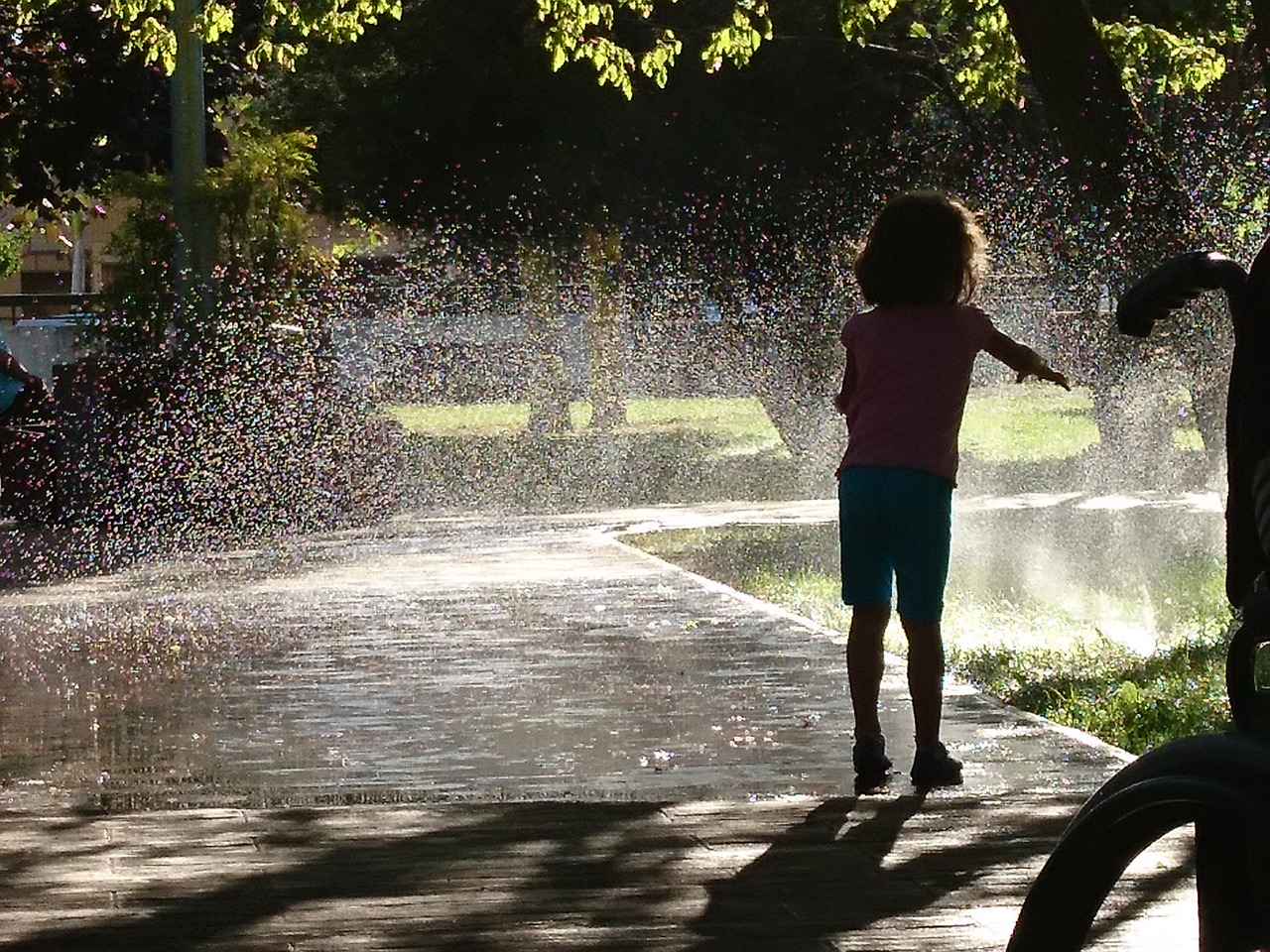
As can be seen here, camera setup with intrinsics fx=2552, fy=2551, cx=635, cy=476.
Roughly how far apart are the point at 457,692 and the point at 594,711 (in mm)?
713

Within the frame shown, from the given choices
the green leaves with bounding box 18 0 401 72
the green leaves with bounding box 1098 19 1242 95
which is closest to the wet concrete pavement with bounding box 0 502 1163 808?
the green leaves with bounding box 18 0 401 72

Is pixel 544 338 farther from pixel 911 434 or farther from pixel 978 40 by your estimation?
pixel 911 434

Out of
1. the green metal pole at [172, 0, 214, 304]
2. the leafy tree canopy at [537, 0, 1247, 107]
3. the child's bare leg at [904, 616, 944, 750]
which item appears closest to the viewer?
the child's bare leg at [904, 616, 944, 750]

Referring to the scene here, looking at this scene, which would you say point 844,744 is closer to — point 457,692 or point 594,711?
point 594,711

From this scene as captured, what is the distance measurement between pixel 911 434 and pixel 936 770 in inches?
34.9

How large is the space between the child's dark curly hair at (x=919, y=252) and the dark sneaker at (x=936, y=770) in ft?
3.95

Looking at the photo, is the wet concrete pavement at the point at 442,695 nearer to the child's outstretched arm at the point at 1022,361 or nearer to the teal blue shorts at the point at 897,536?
the teal blue shorts at the point at 897,536

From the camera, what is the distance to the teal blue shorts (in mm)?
6762

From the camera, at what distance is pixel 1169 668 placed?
962cm

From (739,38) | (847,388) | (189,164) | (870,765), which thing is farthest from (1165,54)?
(870,765)

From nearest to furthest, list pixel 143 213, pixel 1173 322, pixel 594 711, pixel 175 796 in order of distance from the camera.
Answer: pixel 175 796 → pixel 594 711 → pixel 1173 322 → pixel 143 213

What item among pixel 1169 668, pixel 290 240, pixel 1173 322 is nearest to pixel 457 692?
pixel 1169 668

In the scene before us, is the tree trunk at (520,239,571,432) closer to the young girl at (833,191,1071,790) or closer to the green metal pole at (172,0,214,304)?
the green metal pole at (172,0,214,304)

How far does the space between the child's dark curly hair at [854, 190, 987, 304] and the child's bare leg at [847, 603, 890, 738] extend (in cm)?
85
